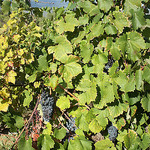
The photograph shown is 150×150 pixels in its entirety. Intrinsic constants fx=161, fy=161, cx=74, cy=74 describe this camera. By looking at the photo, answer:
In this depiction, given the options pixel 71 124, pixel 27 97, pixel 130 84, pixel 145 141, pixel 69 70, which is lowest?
pixel 145 141

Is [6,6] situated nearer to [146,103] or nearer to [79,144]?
[79,144]

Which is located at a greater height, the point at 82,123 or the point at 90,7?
the point at 90,7

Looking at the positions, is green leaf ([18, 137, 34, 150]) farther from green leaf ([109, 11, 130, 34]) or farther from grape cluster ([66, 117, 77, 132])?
green leaf ([109, 11, 130, 34])

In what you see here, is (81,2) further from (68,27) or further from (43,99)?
(43,99)

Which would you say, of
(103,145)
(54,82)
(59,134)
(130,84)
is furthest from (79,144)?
(130,84)

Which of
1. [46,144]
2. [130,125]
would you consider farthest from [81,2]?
[130,125]

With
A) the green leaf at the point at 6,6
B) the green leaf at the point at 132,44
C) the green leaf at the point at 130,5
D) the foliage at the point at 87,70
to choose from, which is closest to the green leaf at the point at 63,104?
the foliage at the point at 87,70

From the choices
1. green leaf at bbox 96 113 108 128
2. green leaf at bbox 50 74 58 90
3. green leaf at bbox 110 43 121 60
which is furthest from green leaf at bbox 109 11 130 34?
green leaf at bbox 96 113 108 128

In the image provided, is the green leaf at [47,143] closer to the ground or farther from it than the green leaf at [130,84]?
closer to the ground

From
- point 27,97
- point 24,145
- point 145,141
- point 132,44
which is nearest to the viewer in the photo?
point 24,145

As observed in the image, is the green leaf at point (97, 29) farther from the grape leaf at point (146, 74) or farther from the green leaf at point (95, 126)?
the green leaf at point (95, 126)

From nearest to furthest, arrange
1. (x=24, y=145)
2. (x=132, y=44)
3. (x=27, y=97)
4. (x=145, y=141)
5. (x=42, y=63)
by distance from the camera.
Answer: (x=24, y=145) → (x=132, y=44) → (x=42, y=63) → (x=27, y=97) → (x=145, y=141)

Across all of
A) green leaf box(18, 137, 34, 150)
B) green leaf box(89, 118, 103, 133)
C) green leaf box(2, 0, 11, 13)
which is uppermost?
green leaf box(2, 0, 11, 13)

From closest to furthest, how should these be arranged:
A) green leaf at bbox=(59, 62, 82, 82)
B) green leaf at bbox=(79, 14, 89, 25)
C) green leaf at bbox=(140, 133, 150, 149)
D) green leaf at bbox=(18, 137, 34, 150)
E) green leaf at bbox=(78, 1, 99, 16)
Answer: green leaf at bbox=(18, 137, 34, 150) → green leaf at bbox=(59, 62, 82, 82) → green leaf at bbox=(78, 1, 99, 16) → green leaf at bbox=(79, 14, 89, 25) → green leaf at bbox=(140, 133, 150, 149)
